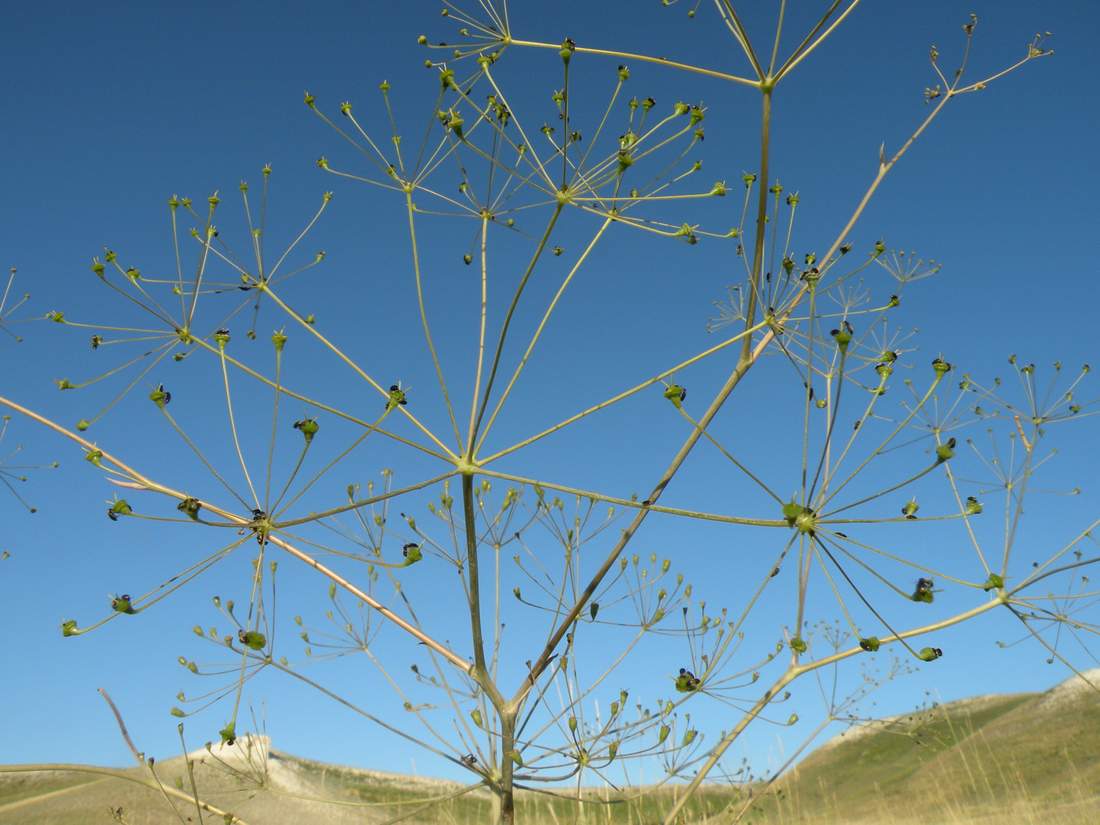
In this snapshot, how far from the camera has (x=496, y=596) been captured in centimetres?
348

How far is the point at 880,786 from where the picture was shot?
24734 millimetres

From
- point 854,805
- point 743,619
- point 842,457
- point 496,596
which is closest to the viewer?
point 842,457

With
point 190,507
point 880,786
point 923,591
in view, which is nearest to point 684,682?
point 923,591

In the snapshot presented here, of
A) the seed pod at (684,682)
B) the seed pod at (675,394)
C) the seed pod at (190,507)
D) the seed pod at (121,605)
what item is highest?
the seed pod at (675,394)

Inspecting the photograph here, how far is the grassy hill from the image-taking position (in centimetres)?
971

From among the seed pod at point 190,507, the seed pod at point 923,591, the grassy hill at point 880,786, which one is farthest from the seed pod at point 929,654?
the seed pod at point 190,507

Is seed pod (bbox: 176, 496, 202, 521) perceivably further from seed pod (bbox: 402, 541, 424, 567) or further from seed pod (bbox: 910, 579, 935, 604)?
seed pod (bbox: 910, 579, 935, 604)

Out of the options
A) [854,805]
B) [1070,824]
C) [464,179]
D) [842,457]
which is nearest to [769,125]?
[842,457]

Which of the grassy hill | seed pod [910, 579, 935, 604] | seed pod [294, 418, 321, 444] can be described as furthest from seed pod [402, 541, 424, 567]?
the grassy hill

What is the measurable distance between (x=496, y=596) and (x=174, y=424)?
1.51m

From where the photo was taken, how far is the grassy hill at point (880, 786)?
971 cm

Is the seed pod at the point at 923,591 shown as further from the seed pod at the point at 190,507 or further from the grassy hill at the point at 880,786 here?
the seed pod at the point at 190,507

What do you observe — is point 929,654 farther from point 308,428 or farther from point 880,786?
point 880,786

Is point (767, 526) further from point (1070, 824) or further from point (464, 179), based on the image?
point (1070, 824)
